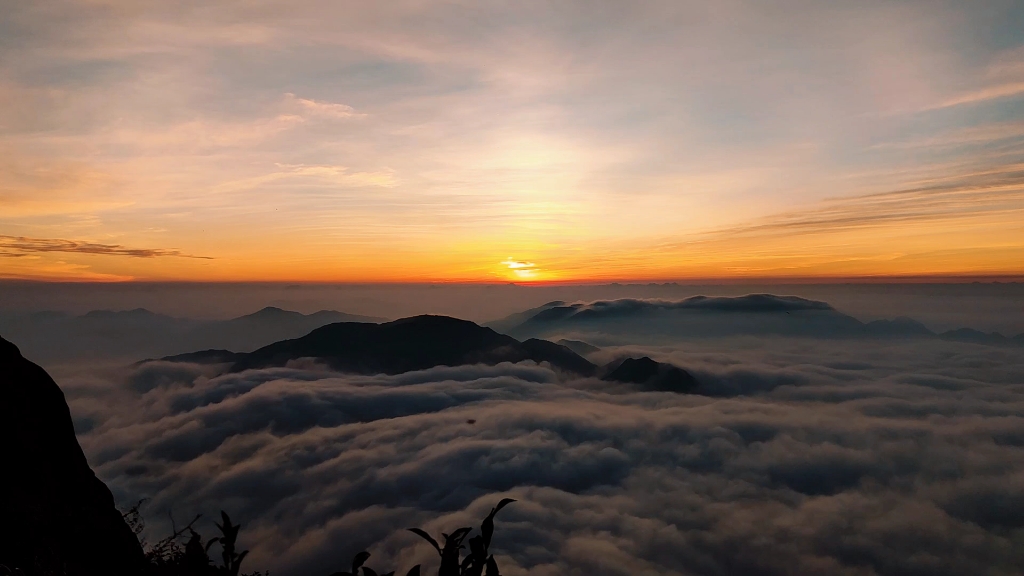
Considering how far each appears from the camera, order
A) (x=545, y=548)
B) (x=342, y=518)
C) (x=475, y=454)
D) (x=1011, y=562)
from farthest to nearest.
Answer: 1. (x=475, y=454)
2. (x=342, y=518)
3. (x=1011, y=562)
4. (x=545, y=548)

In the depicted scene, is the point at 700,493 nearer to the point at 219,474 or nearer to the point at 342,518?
the point at 342,518

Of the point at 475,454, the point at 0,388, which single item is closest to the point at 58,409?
the point at 0,388

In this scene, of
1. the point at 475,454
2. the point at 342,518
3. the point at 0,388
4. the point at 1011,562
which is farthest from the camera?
the point at 475,454

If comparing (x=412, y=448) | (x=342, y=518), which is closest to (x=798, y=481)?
(x=412, y=448)

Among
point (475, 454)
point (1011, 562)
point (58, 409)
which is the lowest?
point (1011, 562)

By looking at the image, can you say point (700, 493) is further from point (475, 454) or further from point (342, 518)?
point (342, 518)

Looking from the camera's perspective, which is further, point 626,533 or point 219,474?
point 219,474

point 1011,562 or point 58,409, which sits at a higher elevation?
point 58,409
